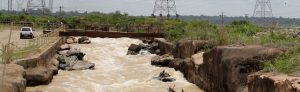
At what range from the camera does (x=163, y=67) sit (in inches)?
1222

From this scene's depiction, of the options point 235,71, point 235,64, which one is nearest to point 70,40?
point 235,64

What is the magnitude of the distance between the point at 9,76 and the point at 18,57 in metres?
5.89

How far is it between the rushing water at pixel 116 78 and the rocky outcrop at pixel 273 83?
8.46m

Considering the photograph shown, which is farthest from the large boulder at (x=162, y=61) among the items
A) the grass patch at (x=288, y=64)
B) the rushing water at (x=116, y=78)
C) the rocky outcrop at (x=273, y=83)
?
the rocky outcrop at (x=273, y=83)

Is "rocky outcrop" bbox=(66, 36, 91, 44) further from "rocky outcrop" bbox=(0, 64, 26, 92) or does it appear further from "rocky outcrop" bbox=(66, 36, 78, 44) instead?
"rocky outcrop" bbox=(0, 64, 26, 92)

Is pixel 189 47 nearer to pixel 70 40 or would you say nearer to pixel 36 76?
pixel 36 76

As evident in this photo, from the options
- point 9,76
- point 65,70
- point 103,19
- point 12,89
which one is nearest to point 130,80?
point 65,70

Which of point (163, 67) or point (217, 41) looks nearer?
point (217, 41)

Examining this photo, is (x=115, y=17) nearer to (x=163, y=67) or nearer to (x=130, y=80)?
(x=163, y=67)

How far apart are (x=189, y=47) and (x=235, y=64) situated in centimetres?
1147

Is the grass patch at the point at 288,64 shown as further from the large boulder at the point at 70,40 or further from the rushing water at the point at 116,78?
the large boulder at the point at 70,40

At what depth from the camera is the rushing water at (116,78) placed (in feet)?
73.8

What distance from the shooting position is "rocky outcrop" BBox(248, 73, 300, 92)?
11.2 metres

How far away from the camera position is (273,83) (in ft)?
39.1
